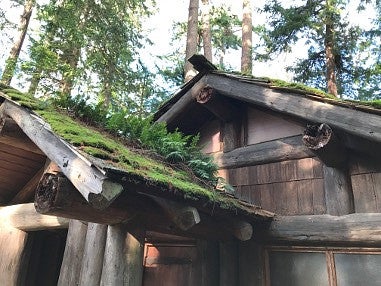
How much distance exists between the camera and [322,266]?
454 centimetres

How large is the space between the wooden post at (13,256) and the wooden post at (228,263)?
121 inches

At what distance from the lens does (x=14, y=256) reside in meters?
5.25

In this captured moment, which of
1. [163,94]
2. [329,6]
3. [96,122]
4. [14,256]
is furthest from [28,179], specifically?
[163,94]

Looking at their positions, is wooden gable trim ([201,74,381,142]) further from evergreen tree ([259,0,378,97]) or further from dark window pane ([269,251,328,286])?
evergreen tree ([259,0,378,97])

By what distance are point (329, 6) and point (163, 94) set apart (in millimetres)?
9113

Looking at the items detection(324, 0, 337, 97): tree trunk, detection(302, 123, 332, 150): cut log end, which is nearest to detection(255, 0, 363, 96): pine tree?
detection(324, 0, 337, 97): tree trunk

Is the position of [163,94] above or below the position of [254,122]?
above

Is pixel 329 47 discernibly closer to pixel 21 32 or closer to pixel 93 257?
pixel 93 257

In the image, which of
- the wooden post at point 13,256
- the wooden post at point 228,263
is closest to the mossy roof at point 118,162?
the wooden post at point 228,263

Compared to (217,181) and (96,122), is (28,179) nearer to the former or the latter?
(96,122)

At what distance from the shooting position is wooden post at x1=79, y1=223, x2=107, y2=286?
4011mm

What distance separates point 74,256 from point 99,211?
1685mm

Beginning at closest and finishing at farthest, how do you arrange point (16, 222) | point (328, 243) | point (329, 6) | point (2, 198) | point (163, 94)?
point (328, 243)
point (16, 222)
point (2, 198)
point (329, 6)
point (163, 94)

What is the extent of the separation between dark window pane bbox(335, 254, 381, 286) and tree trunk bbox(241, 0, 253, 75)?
8.08 meters
